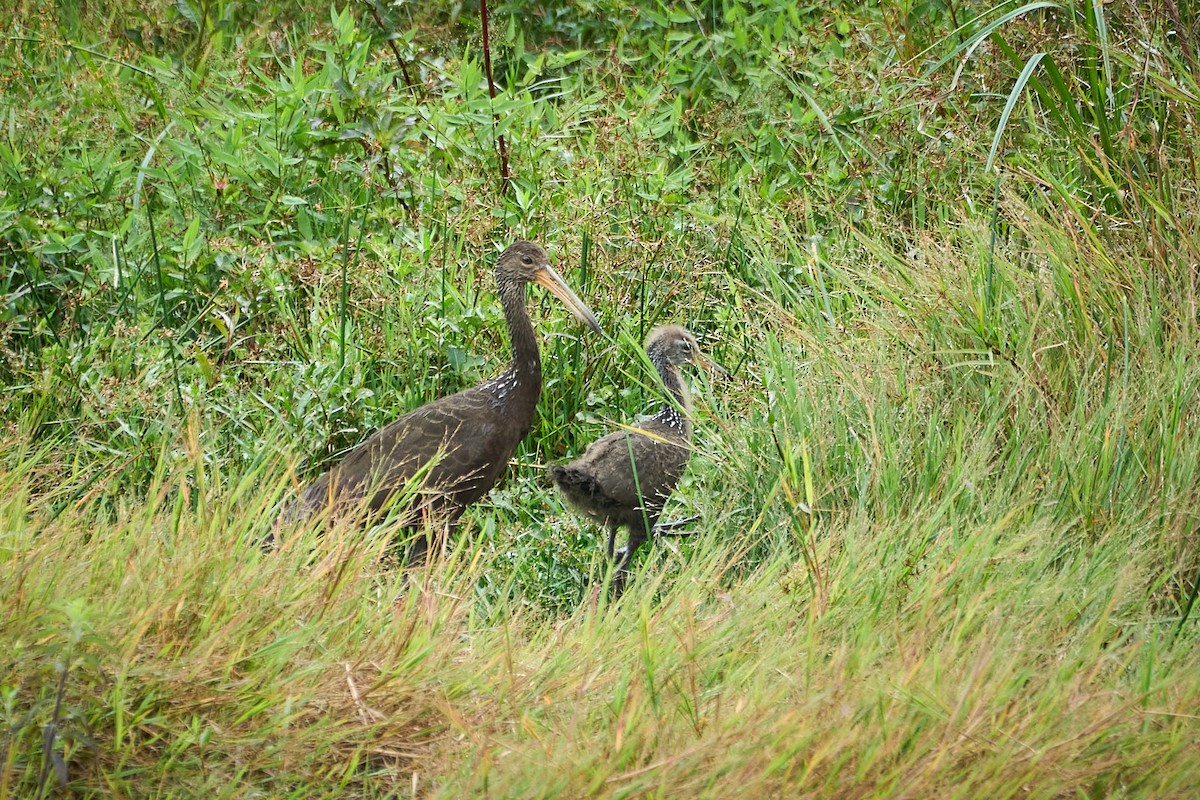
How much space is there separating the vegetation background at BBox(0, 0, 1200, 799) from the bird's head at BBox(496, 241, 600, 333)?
236 mm

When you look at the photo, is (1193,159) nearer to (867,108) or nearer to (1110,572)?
(1110,572)

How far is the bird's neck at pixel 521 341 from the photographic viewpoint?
5.21 m

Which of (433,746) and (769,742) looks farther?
(433,746)

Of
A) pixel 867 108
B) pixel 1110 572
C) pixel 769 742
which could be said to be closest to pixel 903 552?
pixel 1110 572

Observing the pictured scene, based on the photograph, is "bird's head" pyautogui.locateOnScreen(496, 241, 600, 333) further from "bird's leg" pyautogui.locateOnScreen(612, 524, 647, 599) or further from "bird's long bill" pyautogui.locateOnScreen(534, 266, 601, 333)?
"bird's leg" pyautogui.locateOnScreen(612, 524, 647, 599)

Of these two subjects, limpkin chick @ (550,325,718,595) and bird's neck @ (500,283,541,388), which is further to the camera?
bird's neck @ (500,283,541,388)

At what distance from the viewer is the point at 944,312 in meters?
4.35

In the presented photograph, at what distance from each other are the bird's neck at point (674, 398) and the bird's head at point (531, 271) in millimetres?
336

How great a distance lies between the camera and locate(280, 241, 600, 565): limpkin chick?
15.7 feet

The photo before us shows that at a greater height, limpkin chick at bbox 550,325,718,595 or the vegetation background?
the vegetation background

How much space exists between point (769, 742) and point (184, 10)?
6.13 meters

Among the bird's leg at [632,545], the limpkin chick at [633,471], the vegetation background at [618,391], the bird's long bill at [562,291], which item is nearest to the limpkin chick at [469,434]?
the bird's long bill at [562,291]

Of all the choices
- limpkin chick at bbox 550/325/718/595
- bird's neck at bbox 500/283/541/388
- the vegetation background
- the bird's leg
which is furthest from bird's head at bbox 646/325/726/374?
the bird's leg

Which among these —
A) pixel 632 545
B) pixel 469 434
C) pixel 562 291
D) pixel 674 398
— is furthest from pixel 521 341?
pixel 632 545
